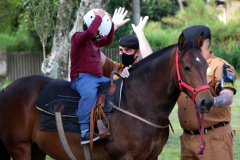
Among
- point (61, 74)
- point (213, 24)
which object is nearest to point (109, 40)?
point (61, 74)

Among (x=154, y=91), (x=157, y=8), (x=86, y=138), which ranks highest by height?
(x=154, y=91)

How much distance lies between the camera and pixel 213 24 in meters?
20.1

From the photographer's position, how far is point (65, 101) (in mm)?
3980

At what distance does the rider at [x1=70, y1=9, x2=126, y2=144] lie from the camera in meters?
3.75

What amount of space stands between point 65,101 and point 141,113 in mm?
876

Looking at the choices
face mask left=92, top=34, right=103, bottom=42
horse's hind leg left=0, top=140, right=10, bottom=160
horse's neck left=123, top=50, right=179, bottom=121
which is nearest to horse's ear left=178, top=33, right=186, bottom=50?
horse's neck left=123, top=50, right=179, bottom=121

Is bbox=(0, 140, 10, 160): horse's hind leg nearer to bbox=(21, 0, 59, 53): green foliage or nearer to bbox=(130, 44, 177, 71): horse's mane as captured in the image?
bbox=(130, 44, 177, 71): horse's mane

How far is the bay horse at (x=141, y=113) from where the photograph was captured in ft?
11.1

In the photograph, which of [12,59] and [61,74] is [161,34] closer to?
[12,59]

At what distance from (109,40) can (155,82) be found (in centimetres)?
99

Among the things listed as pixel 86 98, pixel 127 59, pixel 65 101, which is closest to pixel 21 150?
pixel 65 101

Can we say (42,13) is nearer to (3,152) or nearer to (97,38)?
(3,152)

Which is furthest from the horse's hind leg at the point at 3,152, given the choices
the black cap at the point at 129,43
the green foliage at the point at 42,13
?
the green foliage at the point at 42,13

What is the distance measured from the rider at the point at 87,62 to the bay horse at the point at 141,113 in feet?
0.82
